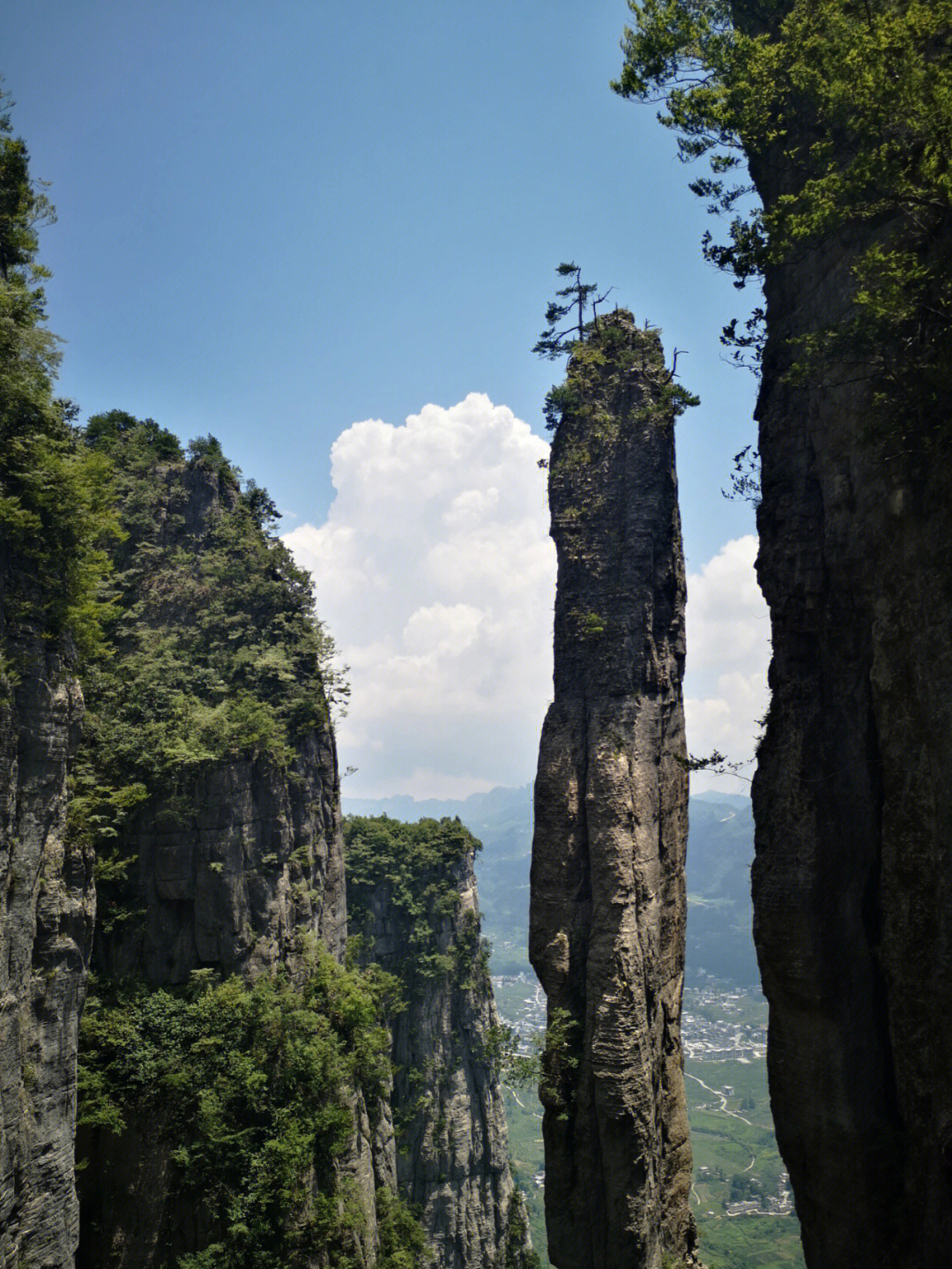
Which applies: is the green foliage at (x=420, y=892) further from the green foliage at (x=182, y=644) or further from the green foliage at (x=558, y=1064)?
the green foliage at (x=558, y=1064)

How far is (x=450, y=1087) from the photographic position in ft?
169

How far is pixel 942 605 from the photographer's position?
11.4m

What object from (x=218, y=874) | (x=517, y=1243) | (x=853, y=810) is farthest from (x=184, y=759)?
(x=517, y=1243)

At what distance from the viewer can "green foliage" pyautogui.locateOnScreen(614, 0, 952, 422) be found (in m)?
11.8

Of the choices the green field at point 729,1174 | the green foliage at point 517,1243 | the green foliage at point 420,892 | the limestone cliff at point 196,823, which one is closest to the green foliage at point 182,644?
the limestone cliff at point 196,823

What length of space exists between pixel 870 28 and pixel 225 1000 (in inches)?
1195

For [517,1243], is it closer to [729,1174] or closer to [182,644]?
[182,644]

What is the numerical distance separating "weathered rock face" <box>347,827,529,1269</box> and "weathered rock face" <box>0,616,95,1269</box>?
2919 cm

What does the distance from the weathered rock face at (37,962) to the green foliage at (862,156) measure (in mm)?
19253

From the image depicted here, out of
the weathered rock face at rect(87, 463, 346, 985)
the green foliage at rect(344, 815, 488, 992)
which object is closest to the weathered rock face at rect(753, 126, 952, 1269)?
the weathered rock face at rect(87, 463, 346, 985)

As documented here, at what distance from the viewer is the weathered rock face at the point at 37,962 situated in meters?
19.3

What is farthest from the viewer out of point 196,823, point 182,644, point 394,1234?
point 182,644

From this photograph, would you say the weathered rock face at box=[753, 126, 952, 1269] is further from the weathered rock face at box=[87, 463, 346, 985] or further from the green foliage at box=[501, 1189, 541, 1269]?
the green foliage at box=[501, 1189, 541, 1269]

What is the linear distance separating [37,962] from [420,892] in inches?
1465
